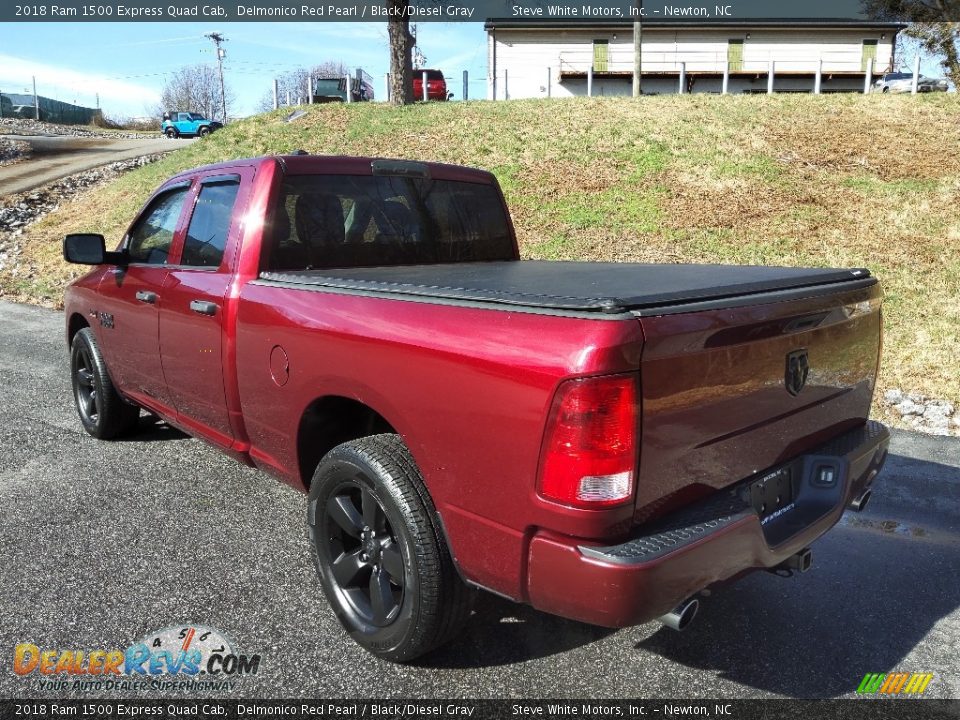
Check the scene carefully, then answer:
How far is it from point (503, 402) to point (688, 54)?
1527 inches

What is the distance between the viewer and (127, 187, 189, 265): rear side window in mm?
4062

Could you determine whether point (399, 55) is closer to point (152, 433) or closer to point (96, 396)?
point (152, 433)

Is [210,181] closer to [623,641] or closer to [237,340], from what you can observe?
[237,340]

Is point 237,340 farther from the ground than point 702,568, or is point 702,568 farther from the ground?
point 237,340

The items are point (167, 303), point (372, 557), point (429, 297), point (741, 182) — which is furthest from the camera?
point (741, 182)

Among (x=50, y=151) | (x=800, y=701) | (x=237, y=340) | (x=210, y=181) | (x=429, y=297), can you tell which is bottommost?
(x=800, y=701)

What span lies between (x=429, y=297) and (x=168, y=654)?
5.57ft

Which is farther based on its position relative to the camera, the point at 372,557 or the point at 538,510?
the point at 372,557

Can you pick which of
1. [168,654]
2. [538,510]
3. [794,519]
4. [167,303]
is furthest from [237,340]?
[794,519]

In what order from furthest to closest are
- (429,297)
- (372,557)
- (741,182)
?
(741,182)
(372,557)
(429,297)

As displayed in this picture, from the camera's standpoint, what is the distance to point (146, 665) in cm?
270

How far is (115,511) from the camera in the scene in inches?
156

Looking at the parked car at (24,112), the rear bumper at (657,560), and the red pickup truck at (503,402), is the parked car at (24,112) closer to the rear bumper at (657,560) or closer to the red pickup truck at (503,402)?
the red pickup truck at (503,402)

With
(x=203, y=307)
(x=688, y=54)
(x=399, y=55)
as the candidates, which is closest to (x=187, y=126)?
(x=399, y=55)
